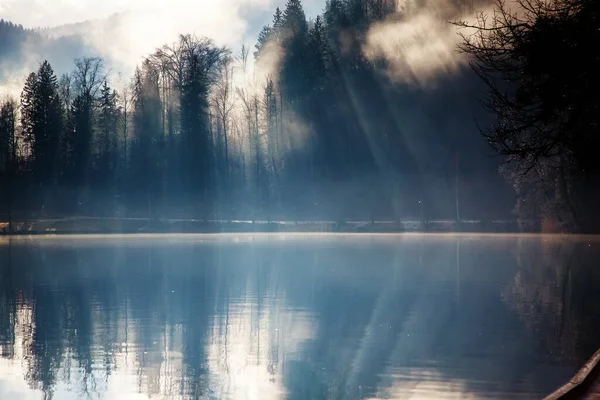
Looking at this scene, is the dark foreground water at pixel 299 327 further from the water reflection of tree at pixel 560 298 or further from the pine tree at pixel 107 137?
the pine tree at pixel 107 137

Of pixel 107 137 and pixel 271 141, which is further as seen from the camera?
pixel 107 137

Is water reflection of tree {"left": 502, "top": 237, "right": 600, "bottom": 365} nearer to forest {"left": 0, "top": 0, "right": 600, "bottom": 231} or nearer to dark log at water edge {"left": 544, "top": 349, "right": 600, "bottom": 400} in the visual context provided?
dark log at water edge {"left": 544, "top": 349, "right": 600, "bottom": 400}

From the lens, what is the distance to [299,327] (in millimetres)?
21375

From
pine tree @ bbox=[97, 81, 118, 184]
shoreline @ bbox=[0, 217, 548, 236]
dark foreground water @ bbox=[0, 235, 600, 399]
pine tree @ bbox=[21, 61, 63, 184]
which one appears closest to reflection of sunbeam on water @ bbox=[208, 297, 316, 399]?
dark foreground water @ bbox=[0, 235, 600, 399]

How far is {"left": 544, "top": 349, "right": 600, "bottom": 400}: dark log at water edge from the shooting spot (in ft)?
36.4

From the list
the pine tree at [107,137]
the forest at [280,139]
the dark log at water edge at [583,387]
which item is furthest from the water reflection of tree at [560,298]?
the pine tree at [107,137]

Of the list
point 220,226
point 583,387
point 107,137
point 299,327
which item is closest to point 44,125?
point 107,137

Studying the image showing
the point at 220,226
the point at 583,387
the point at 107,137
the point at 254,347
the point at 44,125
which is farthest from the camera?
the point at 107,137

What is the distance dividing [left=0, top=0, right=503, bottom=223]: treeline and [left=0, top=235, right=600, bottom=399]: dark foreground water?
41.1m

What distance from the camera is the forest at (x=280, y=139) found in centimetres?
8050

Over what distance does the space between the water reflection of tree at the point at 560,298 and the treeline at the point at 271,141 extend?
3678 centimetres

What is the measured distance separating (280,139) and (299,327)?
239ft

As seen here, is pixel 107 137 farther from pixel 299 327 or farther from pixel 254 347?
pixel 254 347

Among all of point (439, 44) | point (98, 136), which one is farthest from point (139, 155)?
point (439, 44)
